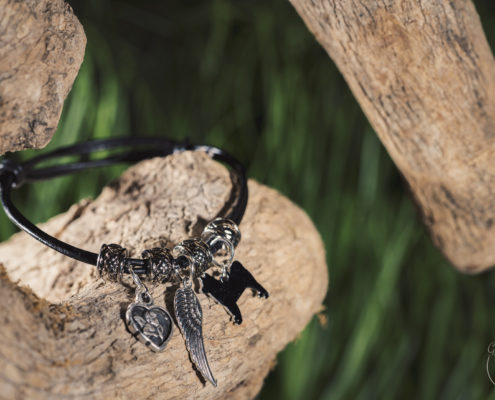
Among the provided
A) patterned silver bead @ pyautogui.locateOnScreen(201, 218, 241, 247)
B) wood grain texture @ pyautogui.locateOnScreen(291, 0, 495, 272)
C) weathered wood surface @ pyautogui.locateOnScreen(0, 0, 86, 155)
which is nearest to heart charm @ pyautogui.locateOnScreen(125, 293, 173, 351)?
patterned silver bead @ pyautogui.locateOnScreen(201, 218, 241, 247)

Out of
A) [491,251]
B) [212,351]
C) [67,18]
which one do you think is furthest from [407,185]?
[67,18]

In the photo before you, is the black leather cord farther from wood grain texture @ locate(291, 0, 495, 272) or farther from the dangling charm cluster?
wood grain texture @ locate(291, 0, 495, 272)

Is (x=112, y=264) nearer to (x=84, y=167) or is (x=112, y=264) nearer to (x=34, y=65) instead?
(x=34, y=65)

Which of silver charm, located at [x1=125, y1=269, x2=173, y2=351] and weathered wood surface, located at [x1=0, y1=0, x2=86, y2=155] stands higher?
weathered wood surface, located at [x1=0, y1=0, x2=86, y2=155]

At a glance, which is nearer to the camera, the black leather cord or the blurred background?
the black leather cord

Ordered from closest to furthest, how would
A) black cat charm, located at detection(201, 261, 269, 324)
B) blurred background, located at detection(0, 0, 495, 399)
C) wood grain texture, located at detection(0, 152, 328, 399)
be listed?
wood grain texture, located at detection(0, 152, 328, 399) < black cat charm, located at detection(201, 261, 269, 324) < blurred background, located at detection(0, 0, 495, 399)

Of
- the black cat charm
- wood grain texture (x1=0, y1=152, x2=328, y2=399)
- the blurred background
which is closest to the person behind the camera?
wood grain texture (x1=0, y1=152, x2=328, y2=399)

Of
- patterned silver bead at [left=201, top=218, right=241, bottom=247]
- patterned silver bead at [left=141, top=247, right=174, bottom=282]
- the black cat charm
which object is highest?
patterned silver bead at [left=201, top=218, right=241, bottom=247]

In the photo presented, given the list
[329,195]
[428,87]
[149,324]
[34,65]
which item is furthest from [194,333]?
[329,195]
